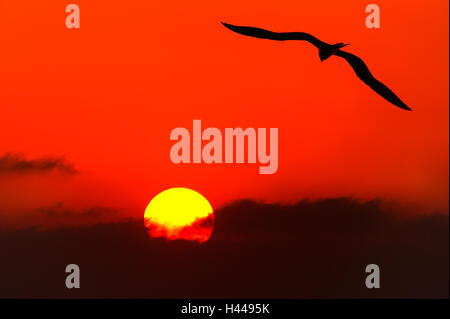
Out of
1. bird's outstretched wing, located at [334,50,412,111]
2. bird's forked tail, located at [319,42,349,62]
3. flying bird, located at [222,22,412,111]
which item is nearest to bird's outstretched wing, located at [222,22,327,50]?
flying bird, located at [222,22,412,111]

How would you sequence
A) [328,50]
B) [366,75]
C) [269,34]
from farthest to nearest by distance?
[366,75] < [328,50] < [269,34]

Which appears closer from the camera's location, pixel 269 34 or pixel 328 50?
pixel 269 34

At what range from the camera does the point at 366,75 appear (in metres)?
24.8

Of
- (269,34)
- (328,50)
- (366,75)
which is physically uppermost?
(269,34)

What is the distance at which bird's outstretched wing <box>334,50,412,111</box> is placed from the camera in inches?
968

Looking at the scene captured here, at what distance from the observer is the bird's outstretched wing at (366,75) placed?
80.6 feet

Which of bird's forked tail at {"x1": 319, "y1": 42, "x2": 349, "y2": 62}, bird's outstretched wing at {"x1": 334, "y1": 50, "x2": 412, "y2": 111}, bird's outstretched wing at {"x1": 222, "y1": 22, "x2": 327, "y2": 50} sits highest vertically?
bird's outstretched wing at {"x1": 222, "y1": 22, "x2": 327, "y2": 50}

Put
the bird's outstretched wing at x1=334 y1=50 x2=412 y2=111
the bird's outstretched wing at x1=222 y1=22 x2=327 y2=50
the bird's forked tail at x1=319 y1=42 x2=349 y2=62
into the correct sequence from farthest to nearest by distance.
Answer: the bird's outstretched wing at x1=334 y1=50 x2=412 y2=111, the bird's forked tail at x1=319 y1=42 x2=349 y2=62, the bird's outstretched wing at x1=222 y1=22 x2=327 y2=50

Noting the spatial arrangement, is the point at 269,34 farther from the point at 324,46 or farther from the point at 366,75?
the point at 366,75

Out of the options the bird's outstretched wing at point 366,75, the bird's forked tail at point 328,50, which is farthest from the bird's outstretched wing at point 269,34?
the bird's outstretched wing at point 366,75

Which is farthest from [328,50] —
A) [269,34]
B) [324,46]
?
[269,34]

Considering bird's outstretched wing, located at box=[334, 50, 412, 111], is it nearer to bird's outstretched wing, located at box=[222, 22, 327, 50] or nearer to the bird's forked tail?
the bird's forked tail
